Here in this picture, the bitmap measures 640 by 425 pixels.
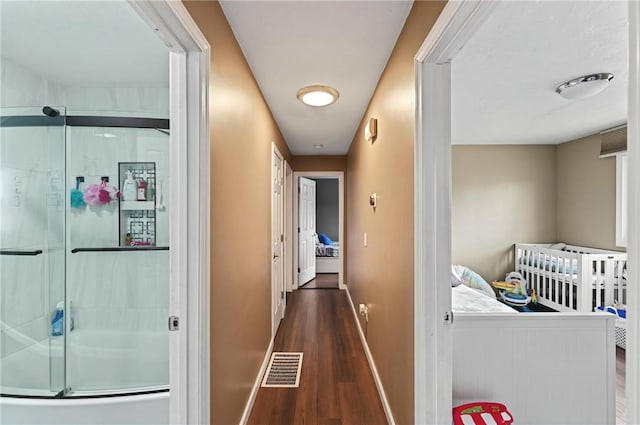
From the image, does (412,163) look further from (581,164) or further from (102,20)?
(581,164)

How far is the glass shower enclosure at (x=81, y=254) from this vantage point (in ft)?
7.06

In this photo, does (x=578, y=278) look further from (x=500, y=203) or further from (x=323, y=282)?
(x=323, y=282)

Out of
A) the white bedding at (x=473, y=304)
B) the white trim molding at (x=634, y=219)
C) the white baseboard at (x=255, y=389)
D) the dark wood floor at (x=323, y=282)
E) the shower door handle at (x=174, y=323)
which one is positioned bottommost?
the dark wood floor at (x=323, y=282)

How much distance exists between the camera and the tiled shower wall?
2176 millimetres

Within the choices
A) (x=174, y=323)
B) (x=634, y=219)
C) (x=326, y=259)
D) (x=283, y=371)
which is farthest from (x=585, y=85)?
(x=326, y=259)

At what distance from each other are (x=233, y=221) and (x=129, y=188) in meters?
1.45

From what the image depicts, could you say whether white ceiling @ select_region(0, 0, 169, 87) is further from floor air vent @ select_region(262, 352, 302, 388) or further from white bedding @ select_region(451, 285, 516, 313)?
white bedding @ select_region(451, 285, 516, 313)

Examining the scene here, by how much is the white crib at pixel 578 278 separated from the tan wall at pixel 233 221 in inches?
141

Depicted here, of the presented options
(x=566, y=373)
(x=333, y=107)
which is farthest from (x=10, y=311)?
(x=566, y=373)

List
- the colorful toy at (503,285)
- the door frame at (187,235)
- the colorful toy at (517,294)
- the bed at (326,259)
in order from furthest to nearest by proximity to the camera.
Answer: the bed at (326,259)
the colorful toy at (503,285)
the colorful toy at (517,294)
the door frame at (187,235)

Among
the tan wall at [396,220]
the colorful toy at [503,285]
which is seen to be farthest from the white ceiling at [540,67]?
the colorful toy at [503,285]

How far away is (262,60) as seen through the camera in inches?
81.4

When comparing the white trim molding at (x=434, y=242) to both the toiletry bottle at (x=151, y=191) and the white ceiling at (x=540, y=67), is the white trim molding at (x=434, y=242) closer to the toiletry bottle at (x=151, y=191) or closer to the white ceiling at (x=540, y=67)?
the white ceiling at (x=540, y=67)

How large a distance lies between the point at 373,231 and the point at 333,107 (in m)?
1.27
